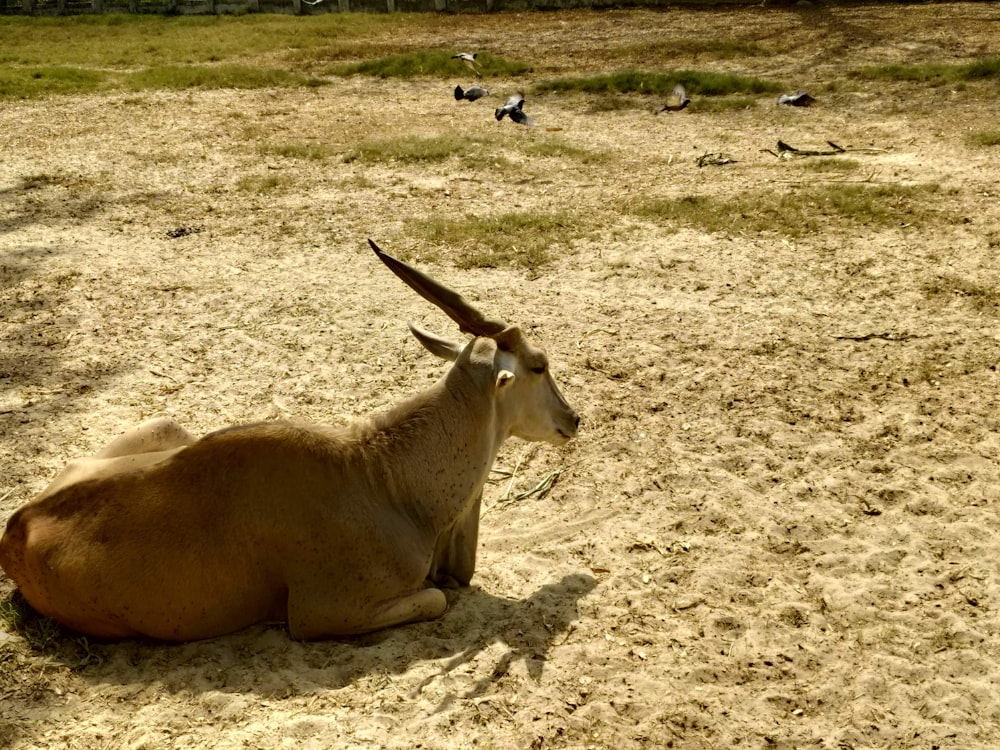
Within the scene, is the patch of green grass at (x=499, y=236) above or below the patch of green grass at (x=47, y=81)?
below

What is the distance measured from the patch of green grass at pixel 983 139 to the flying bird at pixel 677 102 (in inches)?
153

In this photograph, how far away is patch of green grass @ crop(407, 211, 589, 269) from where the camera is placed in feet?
32.9

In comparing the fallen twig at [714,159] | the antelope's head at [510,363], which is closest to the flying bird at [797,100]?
the fallen twig at [714,159]

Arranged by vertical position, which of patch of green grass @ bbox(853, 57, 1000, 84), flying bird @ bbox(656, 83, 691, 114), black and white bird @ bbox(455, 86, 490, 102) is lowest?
flying bird @ bbox(656, 83, 691, 114)

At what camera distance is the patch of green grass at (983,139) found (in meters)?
12.3

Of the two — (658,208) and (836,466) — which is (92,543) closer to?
(836,466)

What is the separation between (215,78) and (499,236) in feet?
32.8

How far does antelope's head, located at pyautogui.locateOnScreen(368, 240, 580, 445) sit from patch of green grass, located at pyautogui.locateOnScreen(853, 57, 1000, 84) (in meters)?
12.0

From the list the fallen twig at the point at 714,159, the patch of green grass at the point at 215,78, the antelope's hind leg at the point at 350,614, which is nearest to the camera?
the antelope's hind leg at the point at 350,614

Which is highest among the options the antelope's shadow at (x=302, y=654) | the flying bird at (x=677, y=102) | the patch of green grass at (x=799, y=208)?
the flying bird at (x=677, y=102)

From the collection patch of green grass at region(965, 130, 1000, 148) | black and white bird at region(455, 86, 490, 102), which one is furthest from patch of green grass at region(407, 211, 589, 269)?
patch of green grass at region(965, 130, 1000, 148)

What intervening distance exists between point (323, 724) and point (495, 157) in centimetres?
949

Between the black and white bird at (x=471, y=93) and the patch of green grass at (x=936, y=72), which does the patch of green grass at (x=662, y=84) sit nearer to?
the black and white bird at (x=471, y=93)

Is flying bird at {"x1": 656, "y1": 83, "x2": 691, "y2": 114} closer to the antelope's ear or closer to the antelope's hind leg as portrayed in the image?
the antelope's ear
